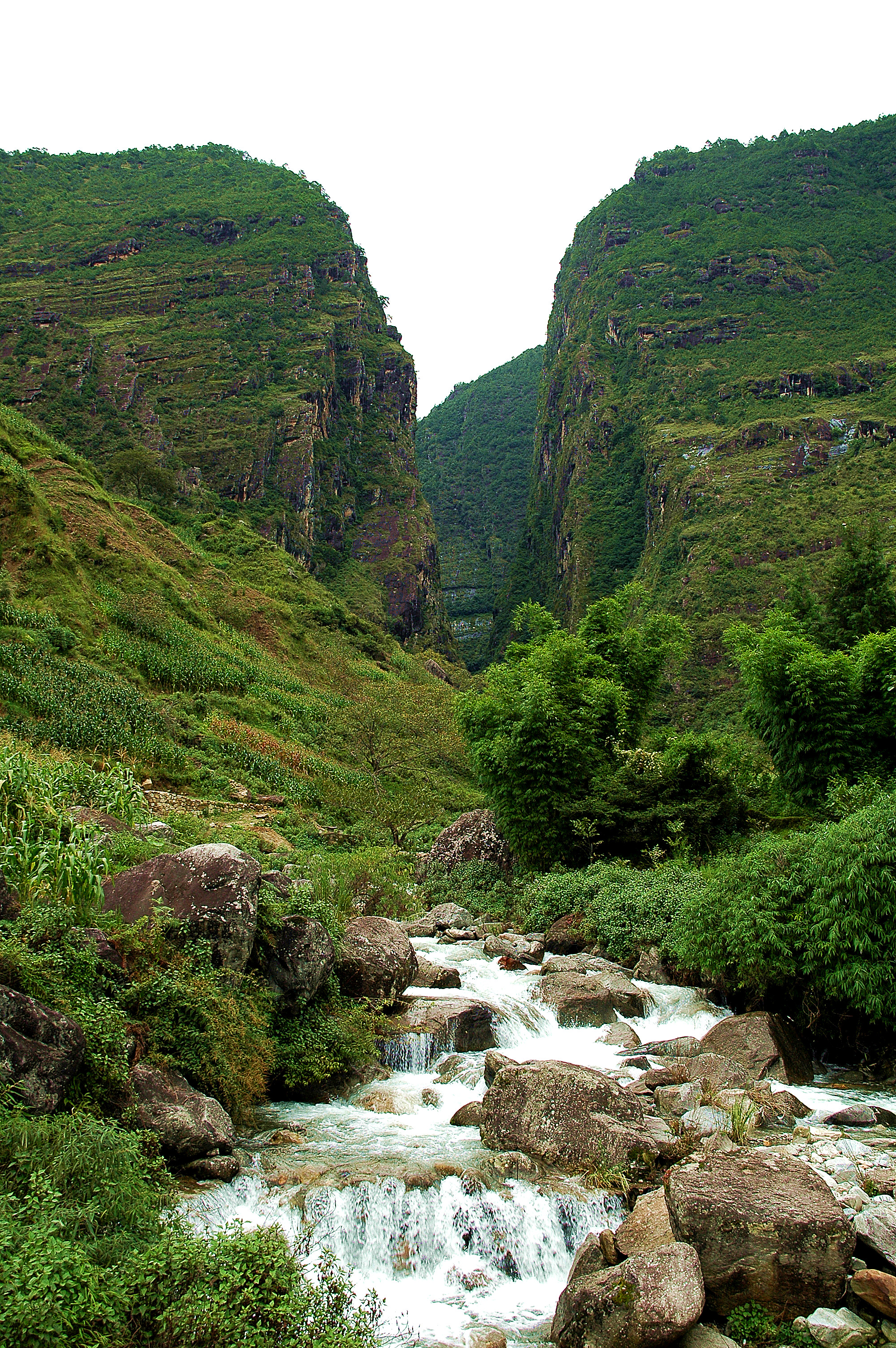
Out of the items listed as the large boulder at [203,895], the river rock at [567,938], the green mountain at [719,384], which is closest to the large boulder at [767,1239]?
the large boulder at [203,895]

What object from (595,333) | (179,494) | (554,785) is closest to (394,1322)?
(554,785)

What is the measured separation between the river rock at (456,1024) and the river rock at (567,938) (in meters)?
5.26

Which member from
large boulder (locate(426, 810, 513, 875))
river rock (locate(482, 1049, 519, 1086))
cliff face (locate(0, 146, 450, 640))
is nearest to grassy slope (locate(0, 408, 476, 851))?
large boulder (locate(426, 810, 513, 875))

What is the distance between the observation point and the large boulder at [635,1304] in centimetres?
596

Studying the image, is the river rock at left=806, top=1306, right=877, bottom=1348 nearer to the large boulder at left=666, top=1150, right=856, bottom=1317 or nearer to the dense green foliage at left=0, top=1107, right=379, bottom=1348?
the large boulder at left=666, top=1150, right=856, bottom=1317

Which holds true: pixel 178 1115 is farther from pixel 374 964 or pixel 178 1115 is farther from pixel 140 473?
pixel 140 473

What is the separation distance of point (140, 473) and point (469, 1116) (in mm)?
68884

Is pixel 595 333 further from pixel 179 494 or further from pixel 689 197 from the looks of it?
pixel 179 494

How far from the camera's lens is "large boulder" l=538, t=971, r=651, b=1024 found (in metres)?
12.9

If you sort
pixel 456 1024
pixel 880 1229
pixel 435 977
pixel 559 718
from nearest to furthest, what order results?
pixel 880 1229
pixel 456 1024
pixel 435 977
pixel 559 718

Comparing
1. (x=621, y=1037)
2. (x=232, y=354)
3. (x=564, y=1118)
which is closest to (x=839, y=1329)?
(x=564, y=1118)

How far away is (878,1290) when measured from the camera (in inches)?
245

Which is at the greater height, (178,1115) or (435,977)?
(178,1115)

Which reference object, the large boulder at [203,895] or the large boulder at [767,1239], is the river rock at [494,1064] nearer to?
the large boulder at [203,895]
